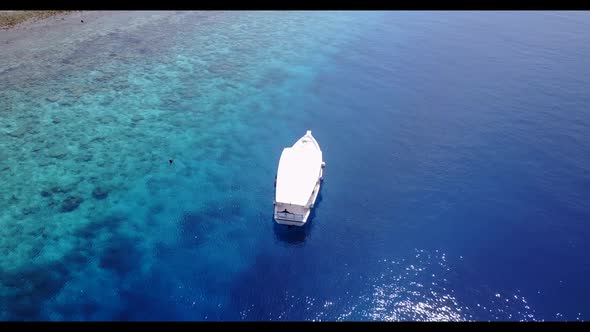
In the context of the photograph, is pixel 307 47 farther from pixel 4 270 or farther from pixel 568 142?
pixel 4 270

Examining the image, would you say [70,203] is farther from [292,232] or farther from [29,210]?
[292,232]

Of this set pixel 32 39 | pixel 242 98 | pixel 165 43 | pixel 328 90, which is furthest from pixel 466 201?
pixel 32 39

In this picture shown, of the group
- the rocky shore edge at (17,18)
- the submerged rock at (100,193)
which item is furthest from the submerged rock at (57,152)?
the rocky shore edge at (17,18)

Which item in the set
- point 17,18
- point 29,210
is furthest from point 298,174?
point 17,18

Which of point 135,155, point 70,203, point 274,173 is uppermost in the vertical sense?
point 135,155

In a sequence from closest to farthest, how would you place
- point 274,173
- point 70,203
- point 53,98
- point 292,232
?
point 292,232 < point 70,203 < point 274,173 < point 53,98

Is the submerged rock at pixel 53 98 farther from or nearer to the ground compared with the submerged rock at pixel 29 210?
farther from the ground

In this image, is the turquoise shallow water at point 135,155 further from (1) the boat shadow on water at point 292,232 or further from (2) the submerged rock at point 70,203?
(1) the boat shadow on water at point 292,232
